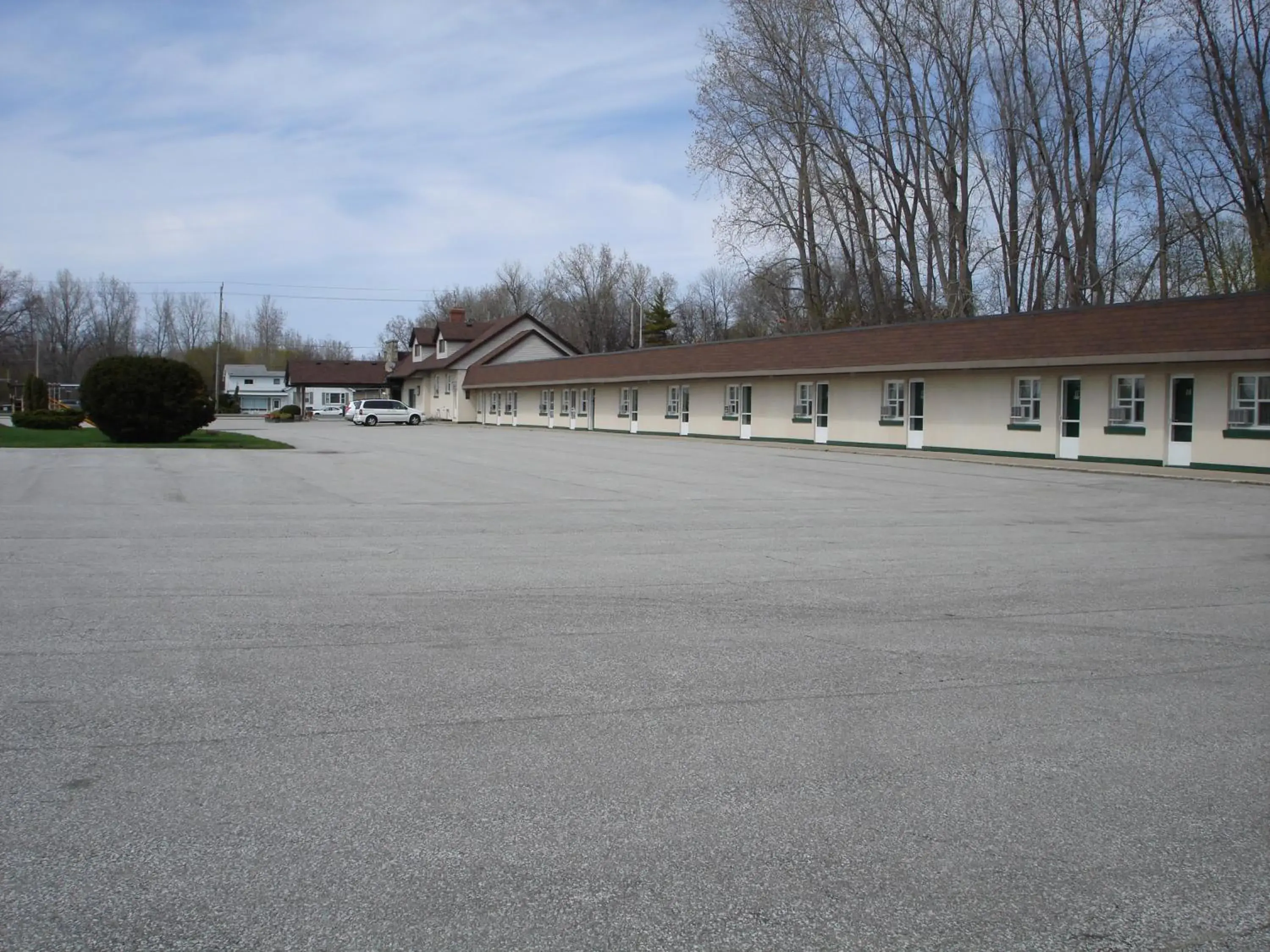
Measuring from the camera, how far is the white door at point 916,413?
35375 mm

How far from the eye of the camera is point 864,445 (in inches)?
1470

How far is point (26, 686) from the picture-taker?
645cm

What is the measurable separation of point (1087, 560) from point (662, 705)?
7880 millimetres

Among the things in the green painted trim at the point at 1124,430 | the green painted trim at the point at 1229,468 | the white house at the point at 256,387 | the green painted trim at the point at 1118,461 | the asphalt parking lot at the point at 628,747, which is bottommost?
the asphalt parking lot at the point at 628,747

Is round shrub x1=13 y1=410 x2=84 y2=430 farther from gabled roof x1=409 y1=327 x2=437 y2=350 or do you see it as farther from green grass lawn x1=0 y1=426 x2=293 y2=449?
gabled roof x1=409 y1=327 x2=437 y2=350

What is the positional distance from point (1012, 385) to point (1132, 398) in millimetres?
3910

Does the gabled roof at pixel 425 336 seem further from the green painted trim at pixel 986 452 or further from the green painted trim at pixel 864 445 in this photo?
the green painted trim at pixel 986 452

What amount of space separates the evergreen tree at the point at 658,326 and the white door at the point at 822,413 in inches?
1946

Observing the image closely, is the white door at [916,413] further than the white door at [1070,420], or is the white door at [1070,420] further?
the white door at [916,413]

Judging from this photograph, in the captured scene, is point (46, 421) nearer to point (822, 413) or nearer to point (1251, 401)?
point (822, 413)

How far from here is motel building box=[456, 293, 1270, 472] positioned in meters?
26.7

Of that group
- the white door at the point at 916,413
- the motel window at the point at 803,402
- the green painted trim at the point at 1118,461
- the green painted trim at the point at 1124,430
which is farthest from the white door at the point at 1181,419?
the motel window at the point at 803,402

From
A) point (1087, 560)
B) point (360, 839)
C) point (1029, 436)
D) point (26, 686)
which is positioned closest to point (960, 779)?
point (360, 839)

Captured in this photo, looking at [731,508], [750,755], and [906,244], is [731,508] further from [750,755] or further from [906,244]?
[906,244]
